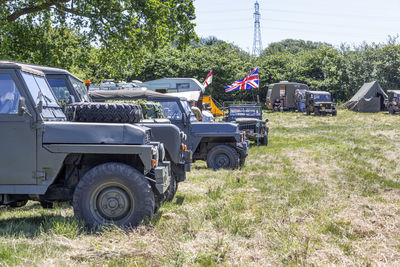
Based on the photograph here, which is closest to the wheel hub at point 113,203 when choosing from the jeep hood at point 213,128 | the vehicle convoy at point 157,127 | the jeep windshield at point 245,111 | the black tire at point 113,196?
the black tire at point 113,196

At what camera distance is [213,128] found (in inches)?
456

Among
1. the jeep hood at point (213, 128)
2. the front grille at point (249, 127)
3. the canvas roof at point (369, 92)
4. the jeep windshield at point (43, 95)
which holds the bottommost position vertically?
the front grille at point (249, 127)

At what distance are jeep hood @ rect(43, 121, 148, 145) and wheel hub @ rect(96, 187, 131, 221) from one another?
1.87 ft

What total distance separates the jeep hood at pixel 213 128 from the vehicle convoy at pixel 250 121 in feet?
13.8

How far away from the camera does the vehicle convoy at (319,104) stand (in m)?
33.4

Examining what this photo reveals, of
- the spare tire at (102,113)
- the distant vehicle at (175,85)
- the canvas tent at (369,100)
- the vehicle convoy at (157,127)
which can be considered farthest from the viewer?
the canvas tent at (369,100)

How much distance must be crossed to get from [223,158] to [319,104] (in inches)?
908

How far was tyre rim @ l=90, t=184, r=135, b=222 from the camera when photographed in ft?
17.3

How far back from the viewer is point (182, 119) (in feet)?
34.0

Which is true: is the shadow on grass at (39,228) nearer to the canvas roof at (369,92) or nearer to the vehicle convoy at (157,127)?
the vehicle convoy at (157,127)

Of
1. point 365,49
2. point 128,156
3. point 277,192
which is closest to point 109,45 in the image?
point 277,192

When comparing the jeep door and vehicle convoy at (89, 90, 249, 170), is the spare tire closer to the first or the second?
the jeep door

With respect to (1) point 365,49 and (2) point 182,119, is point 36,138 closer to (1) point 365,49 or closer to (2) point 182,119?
(2) point 182,119

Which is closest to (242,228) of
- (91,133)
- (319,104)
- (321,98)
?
(91,133)
